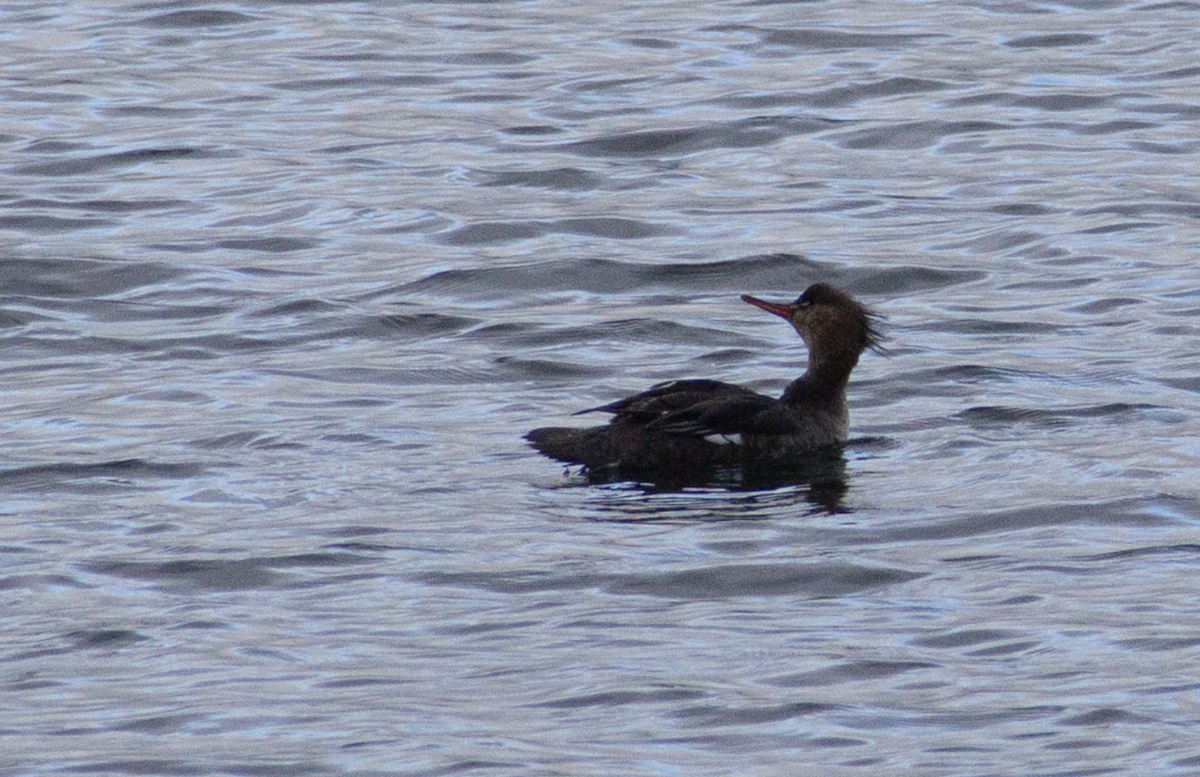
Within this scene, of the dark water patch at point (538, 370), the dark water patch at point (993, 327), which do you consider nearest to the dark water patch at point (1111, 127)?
the dark water patch at point (993, 327)

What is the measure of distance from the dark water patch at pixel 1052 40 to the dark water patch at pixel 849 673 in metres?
14.5

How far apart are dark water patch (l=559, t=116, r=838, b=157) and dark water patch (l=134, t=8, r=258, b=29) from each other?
5.97 meters

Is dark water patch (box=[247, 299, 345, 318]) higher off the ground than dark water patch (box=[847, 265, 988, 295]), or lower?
higher

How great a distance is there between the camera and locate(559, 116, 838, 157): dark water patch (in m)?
18.0

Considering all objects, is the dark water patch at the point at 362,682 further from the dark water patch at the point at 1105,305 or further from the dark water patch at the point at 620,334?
the dark water patch at the point at 1105,305

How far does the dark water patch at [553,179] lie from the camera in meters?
17.1

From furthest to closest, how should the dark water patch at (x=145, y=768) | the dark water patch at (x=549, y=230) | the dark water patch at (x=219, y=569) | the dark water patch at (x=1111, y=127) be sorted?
the dark water patch at (x=1111, y=127), the dark water patch at (x=549, y=230), the dark water patch at (x=219, y=569), the dark water patch at (x=145, y=768)

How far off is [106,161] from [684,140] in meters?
4.23

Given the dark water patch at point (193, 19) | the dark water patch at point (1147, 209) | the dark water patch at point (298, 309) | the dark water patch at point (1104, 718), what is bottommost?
the dark water patch at point (1104, 718)

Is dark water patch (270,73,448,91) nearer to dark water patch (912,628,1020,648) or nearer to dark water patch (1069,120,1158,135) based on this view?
dark water patch (1069,120,1158,135)

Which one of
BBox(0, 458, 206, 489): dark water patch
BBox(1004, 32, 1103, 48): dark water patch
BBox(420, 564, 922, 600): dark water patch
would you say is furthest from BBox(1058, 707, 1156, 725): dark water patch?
BBox(1004, 32, 1103, 48): dark water patch

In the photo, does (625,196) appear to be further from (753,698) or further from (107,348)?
(753,698)

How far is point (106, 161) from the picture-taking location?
58.8 feet

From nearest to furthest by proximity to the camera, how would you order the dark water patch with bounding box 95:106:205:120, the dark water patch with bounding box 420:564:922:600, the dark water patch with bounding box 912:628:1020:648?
1. the dark water patch with bounding box 912:628:1020:648
2. the dark water patch with bounding box 420:564:922:600
3. the dark water patch with bounding box 95:106:205:120
